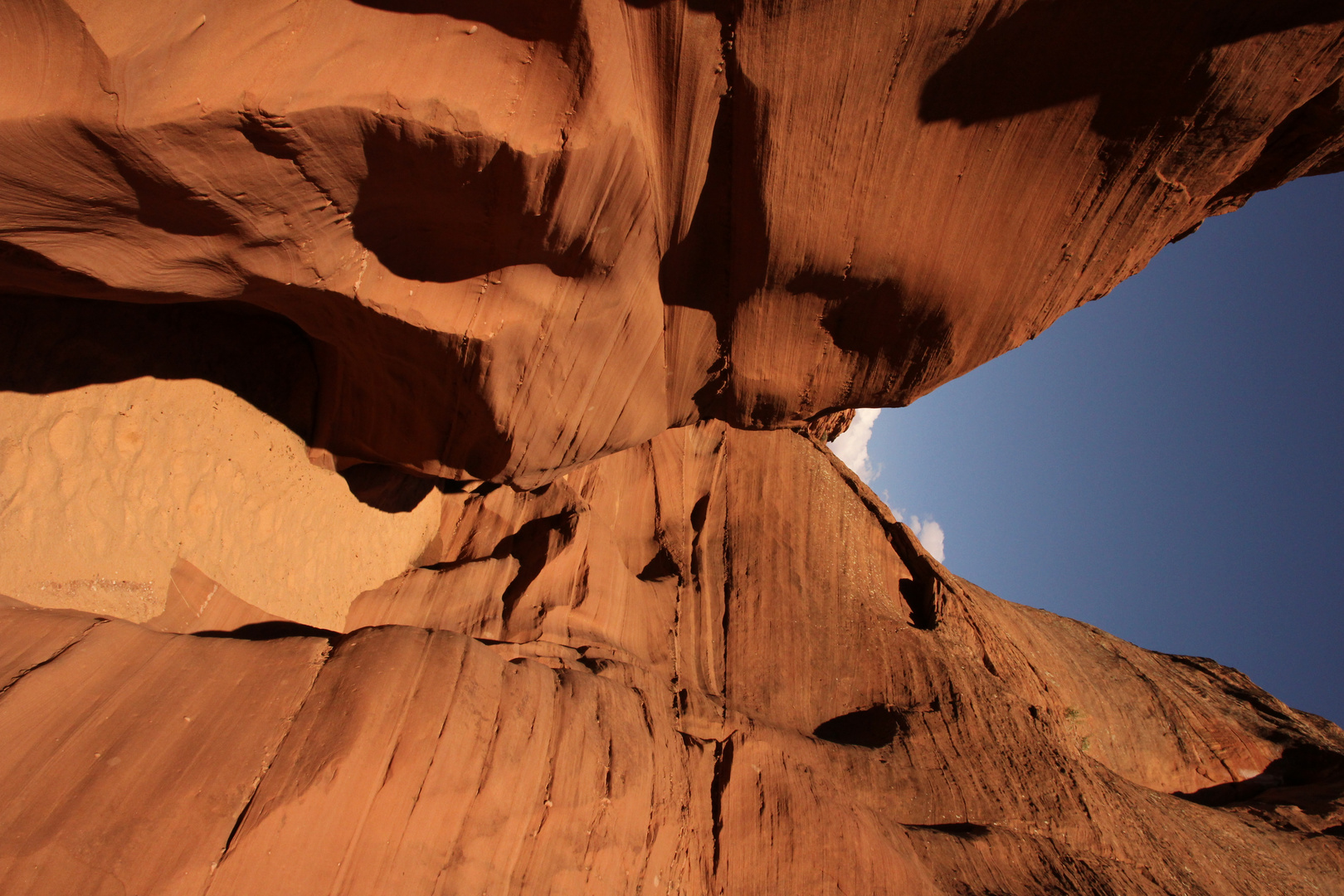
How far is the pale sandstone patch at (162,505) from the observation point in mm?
3549

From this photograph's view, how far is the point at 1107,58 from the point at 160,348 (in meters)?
6.05

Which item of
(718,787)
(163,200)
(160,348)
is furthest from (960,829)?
(160,348)

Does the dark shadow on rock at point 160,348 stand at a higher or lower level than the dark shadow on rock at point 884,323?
lower

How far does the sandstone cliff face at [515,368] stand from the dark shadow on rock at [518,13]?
16 millimetres

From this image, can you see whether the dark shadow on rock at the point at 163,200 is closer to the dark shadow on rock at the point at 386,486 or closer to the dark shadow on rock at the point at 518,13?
the dark shadow on rock at the point at 518,13

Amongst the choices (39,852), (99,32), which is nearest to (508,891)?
(39,852)

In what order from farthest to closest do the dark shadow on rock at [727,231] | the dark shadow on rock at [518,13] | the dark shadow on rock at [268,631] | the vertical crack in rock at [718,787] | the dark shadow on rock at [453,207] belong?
the vertical crack in rock at [718,787] < the dark shadow on rock at [268,631] < the dark shadow on rock at [727,231] < the dark shadow on rock at [453,207] < the dark shadow on rock at [518,13]

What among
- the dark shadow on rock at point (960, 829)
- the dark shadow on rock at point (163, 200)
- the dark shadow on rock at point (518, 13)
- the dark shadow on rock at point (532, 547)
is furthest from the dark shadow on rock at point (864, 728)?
the dark shadow on rock at point (163, 200)

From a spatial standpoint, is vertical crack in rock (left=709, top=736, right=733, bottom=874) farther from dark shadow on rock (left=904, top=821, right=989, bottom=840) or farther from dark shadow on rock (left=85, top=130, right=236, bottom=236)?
dark shadow on rock (left=85, top=130, right=236, bottom=236)

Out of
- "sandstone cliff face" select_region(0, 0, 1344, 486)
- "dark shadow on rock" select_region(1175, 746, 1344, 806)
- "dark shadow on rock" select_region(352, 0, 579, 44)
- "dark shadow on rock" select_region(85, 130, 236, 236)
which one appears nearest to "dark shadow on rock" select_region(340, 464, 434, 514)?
"sandstone cliff face" select_region(0, 0, 1344, 486)

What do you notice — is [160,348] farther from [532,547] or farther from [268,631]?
[532,547]

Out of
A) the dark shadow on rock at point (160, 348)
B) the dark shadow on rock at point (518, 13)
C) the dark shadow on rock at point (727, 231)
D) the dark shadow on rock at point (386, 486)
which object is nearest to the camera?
the dark shadow on rock at point (518, 13)

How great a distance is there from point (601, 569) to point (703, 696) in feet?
5.46

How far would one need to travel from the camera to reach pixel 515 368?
4.48 m
